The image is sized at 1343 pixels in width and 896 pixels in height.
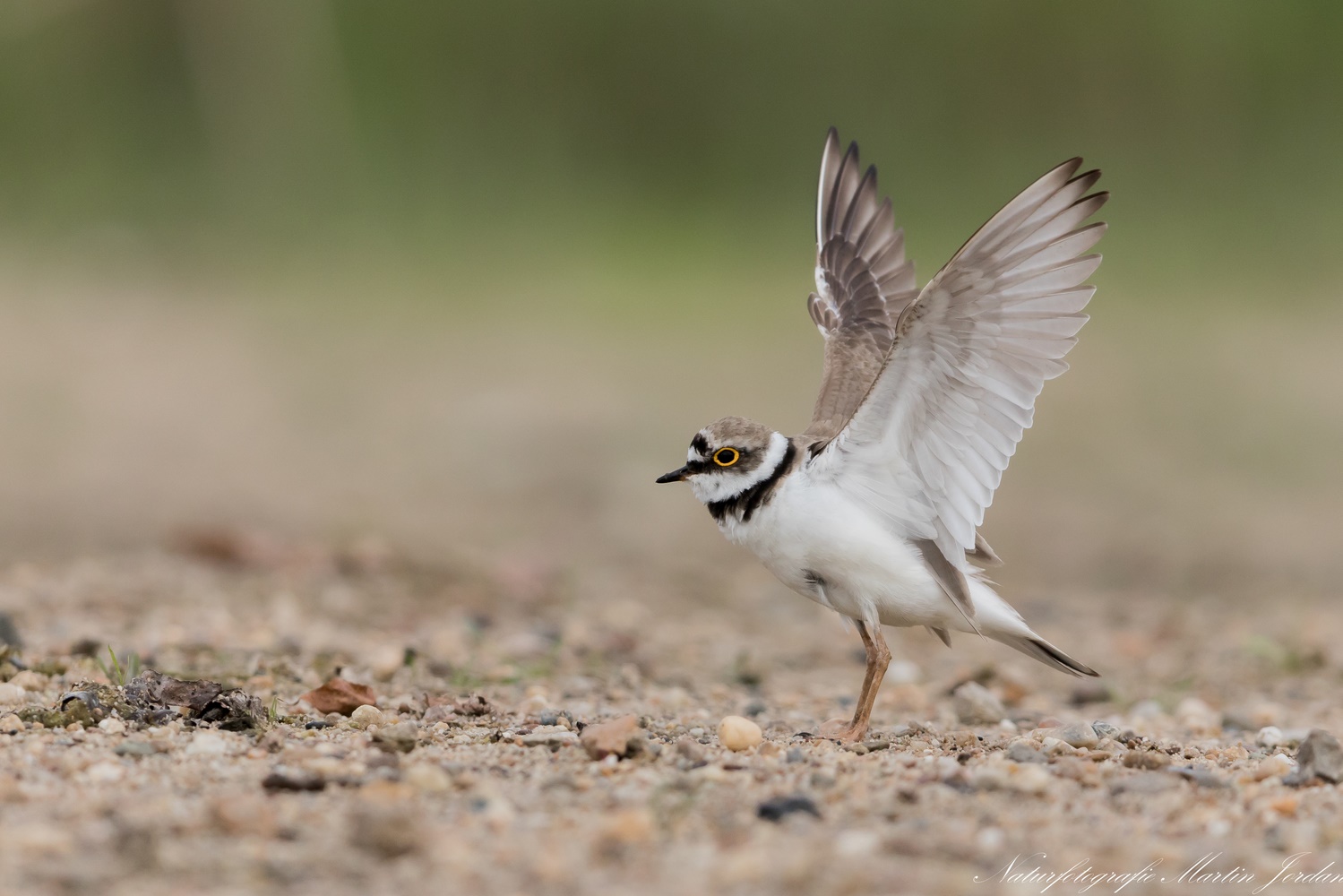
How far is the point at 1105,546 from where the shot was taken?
32.8 feet

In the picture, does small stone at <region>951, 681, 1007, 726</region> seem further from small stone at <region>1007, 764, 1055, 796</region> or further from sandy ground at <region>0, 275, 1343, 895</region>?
small stone at <region>1007, 764, 1055, 796</region>

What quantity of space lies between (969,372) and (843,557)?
2.37ft

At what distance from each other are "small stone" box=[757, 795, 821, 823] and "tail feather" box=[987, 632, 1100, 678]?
72.3 inches

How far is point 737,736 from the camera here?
13.9ft

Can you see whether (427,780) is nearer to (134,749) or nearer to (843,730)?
(134,749)

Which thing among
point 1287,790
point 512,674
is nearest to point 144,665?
point 512,674

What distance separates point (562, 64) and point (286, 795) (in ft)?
55.1

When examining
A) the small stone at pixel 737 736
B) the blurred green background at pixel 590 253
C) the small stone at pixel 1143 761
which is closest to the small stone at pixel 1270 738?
the small stone at pixel 1143 761

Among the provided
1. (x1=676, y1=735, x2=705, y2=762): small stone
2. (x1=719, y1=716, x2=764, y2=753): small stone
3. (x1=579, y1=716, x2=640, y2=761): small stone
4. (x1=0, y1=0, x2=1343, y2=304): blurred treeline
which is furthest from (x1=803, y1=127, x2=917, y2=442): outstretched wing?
(x1=0, y1=0, x2=1343, y2=304): blurred treeline

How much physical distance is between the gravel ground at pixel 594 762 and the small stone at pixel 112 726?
24 mm

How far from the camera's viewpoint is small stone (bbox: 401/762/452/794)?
11.7 feet

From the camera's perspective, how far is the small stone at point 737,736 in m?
4.23

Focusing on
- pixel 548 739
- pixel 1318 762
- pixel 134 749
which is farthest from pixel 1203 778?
pixel 134 749

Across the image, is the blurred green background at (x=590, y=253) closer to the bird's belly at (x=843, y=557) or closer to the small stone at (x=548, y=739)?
the bird's belly at (x=843, y=557)
